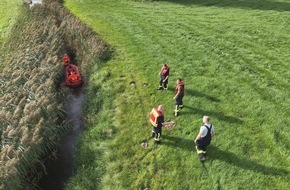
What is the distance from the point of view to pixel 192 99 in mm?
22812

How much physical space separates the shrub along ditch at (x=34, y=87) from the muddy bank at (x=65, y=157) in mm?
525

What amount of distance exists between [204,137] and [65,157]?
760 cm

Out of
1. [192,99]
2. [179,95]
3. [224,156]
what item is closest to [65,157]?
[179,95]

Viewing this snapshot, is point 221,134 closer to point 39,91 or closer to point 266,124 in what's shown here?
point 266,124

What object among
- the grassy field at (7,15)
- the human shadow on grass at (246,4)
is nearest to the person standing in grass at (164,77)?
the grassy field at (7,15)

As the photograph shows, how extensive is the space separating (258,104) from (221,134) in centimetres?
361

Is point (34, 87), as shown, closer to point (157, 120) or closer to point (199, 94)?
point (157, 120)

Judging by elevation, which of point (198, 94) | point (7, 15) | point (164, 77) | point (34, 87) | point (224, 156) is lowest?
point (224, 156)

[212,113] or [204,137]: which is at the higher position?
[204,137]

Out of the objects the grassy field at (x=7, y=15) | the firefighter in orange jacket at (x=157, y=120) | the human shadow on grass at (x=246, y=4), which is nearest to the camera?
the firefighter in orange jacket at (x=157, y=120)

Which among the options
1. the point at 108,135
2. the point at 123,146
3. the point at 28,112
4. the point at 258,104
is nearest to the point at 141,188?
the point at 123,146

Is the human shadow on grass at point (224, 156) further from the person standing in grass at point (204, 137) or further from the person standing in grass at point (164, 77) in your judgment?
the person standing in grass at point (164, 77)

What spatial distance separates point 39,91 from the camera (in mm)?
20672

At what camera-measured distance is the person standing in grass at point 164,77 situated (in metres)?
23.1
